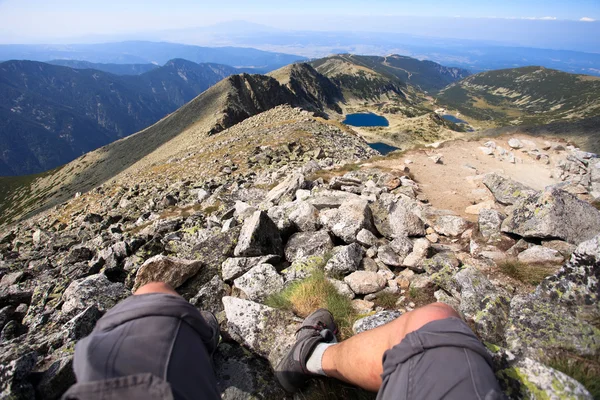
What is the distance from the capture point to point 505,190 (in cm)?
1096

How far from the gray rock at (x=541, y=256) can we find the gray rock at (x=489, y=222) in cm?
151

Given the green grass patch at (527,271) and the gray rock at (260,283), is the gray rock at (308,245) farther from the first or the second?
the green grass patch at (527,271)

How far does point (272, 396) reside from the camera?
359cm

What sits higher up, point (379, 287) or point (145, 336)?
point (145, 336)

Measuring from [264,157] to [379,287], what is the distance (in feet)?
72.4

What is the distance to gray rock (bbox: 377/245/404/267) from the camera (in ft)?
21.1

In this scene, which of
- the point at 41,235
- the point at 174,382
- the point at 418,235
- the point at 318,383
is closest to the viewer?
the point at 174,382

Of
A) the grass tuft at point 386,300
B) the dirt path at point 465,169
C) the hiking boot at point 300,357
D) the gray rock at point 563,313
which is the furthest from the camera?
the dirt path at point 465,169

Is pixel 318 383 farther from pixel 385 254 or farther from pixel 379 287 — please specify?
pixel 385 254

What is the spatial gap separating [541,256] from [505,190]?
19.4 ft

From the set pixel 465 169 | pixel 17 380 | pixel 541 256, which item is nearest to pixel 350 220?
pixel 541 256

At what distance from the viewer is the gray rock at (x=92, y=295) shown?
5910mm

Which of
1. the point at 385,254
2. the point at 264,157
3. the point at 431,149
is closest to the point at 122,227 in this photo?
the point at 264,157

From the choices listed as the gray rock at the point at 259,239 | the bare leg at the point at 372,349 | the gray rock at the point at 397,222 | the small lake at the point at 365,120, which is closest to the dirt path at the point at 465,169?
the gray rock at the point at 397,222
